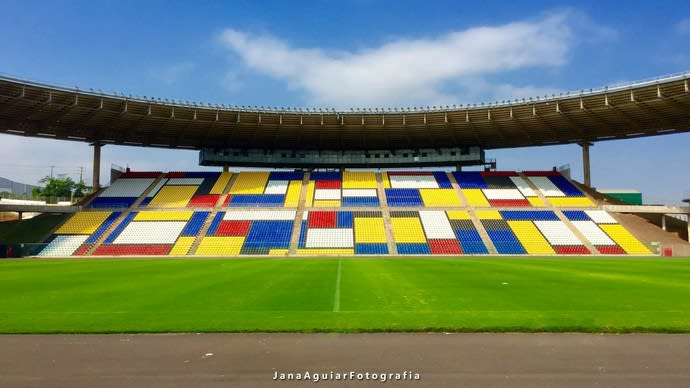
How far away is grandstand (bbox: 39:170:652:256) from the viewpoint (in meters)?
40.1

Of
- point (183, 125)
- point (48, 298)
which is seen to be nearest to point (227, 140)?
point (183, 125)

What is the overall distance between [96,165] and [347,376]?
54.9 metres

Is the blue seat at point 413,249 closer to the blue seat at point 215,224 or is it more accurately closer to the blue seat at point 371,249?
the blue seat at point 371,249

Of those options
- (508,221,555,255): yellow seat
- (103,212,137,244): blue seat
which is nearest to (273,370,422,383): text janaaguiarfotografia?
(508,221,555,255): yellow seat

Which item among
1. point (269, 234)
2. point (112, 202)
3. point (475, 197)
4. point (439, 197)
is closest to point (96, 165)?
point (112, 202)

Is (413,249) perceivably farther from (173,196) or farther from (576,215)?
(173,196)

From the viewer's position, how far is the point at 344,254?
38.5 meters

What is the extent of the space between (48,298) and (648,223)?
51.5 m

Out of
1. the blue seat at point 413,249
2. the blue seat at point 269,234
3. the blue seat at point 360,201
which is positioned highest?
the blue seat at point 360,201

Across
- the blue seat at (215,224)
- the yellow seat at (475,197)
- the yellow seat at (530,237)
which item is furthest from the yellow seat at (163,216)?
the yellow seat at (530,237)

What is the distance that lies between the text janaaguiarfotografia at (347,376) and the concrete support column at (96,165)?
176ft

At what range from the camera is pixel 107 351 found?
7496 mm

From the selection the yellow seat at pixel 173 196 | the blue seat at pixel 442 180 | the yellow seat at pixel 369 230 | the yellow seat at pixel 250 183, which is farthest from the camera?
the blue seat at pixel 442 180

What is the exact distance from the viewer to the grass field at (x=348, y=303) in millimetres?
9248
